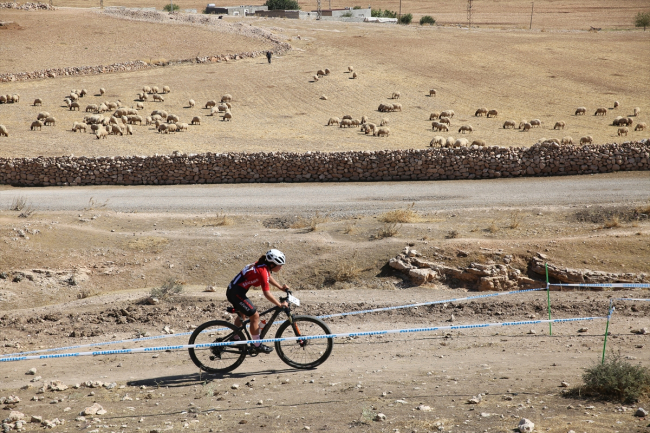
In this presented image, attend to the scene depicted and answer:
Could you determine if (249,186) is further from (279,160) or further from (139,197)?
(139,197)

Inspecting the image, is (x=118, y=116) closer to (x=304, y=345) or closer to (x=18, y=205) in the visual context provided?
(x=18, y=205)

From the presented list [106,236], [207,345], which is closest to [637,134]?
[106,236]

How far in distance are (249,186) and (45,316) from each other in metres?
14.0

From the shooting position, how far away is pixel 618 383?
7574 millimetres

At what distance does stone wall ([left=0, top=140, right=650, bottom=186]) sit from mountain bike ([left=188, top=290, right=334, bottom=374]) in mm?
17105

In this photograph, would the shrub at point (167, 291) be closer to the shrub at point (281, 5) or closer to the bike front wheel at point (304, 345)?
the bike front wheel at point (304, 345)

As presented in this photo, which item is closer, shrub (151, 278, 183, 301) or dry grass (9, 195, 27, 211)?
shrub (151, 278, 183, 301)

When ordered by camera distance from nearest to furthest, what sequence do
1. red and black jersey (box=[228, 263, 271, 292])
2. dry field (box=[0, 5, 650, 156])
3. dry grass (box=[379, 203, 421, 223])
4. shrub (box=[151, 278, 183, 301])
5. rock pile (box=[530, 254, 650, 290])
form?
red and black jersey (box=[228, 263, 271, 292]) < shrub (box=[151, 278, 183, 301]) < rock pile (box=[530, 254, 650, 290]) < dry grass (box=[379, 203, 421, 223]) < dry field (box=[0, 5, 650, 156])

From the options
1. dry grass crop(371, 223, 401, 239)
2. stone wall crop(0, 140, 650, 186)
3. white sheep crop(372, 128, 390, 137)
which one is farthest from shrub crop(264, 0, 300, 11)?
dry grass crop(371, 223, 401, 239)

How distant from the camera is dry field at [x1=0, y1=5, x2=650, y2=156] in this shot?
111 feet

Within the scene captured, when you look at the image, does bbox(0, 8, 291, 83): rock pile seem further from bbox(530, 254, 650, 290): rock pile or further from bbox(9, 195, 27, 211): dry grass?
bbox(530, 254, 650, 290): rock pile

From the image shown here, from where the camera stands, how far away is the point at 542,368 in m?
8.82

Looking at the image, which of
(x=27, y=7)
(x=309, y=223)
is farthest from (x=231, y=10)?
(x=309, y=223)

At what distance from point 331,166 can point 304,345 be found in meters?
17.6
